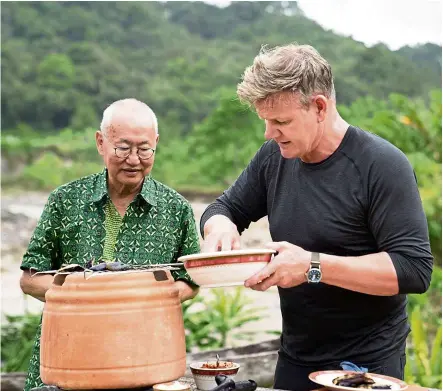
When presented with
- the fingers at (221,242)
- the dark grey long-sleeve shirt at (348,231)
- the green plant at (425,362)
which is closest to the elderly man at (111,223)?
the fingers at (221,242)

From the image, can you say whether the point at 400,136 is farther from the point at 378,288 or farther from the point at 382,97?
the point at 382,97

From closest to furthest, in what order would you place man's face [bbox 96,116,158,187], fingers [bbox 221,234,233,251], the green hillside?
Answer: 1. fingers [bbox 221,234,233,251]
2. man's face [bbox 96,116,158,187]
3. the green hillside

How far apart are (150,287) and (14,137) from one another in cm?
1466

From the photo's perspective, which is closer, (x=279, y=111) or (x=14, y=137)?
(x=279, y=111)

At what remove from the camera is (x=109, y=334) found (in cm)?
256

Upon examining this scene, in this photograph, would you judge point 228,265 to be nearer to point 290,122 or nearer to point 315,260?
point 315,260

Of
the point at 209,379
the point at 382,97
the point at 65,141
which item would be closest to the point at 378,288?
the point at 209,379

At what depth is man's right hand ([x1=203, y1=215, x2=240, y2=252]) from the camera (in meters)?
3.02

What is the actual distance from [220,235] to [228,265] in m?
0.49

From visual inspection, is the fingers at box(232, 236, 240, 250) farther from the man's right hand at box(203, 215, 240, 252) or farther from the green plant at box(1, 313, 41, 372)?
the green plant at box(1, 313, 41, 372)

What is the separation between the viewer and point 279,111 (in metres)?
2.84

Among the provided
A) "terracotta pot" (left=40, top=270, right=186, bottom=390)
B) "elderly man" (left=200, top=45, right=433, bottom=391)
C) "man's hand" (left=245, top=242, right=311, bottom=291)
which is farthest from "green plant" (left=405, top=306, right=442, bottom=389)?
"terracotta pot" (left=40, top=270, right=186, bottom=390)

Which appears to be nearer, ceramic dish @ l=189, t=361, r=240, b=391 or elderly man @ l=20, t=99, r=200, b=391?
ceramic dish @ l=189, t=361, r=240, b=391

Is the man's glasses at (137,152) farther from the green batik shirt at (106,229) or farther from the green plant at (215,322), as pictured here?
the green plant at (215,322)
